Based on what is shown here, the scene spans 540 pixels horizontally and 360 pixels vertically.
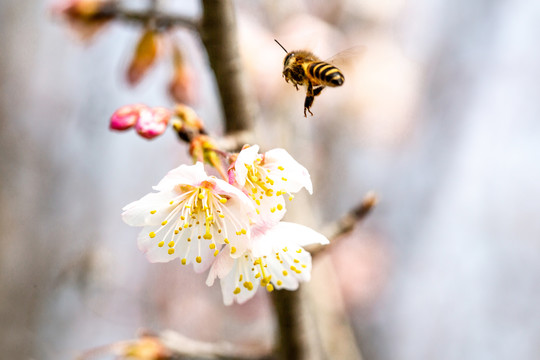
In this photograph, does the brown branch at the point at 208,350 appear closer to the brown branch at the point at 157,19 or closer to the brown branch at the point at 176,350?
the brown branch at the point at 176,350

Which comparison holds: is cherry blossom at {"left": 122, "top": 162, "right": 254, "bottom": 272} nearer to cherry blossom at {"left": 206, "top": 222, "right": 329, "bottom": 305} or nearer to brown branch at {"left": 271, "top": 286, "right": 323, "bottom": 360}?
cherry blossom at {"left": 206, "top": 222, "right": 329, "bottom": 305}

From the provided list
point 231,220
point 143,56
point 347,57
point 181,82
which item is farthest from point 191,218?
point 181,82

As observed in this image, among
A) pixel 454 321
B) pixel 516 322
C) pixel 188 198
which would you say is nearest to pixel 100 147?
pixel 188 198

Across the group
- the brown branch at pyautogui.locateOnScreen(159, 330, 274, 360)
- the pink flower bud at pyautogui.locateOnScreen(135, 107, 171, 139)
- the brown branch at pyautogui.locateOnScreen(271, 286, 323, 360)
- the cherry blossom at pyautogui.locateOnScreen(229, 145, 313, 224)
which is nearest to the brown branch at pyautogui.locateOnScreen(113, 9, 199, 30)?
the pink flower bud at pyautogui.locateOnScreen(135, 107, 171, 139)

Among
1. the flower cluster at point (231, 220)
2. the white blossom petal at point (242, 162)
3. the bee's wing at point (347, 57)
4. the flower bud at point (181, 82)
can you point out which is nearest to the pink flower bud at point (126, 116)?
the flower cluster at point (231, 220)

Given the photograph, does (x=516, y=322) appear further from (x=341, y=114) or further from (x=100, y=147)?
(x=100, y=147)
